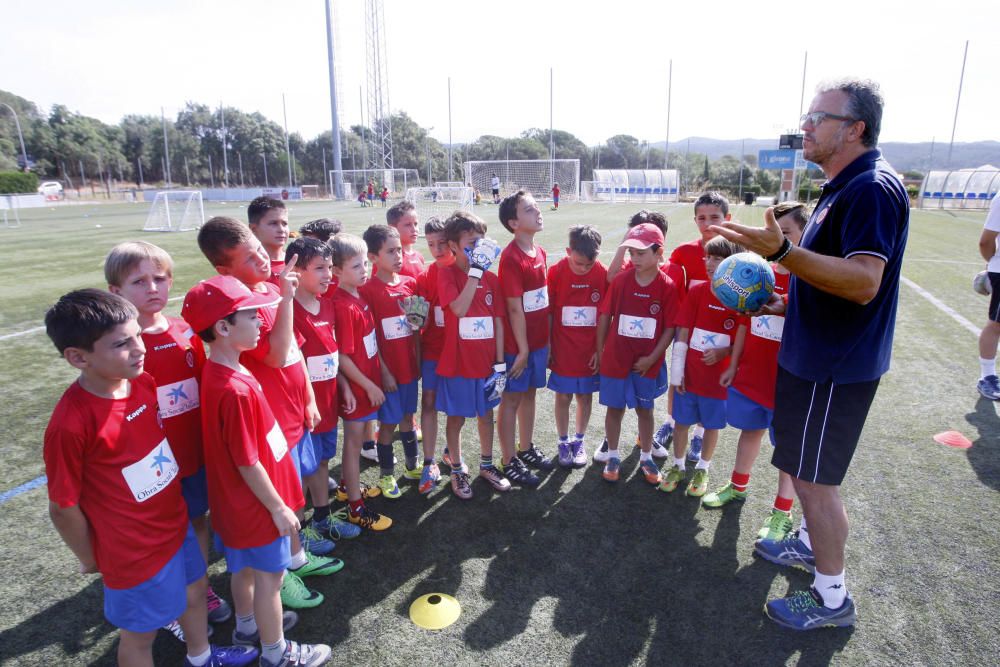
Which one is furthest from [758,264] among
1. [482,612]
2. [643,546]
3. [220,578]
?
[220,578]

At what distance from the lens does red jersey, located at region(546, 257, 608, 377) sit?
4.00m

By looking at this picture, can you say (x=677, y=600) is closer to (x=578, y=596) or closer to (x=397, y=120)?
(x=578, y=596)

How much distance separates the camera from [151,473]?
207 centimetres

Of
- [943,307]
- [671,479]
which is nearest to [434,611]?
[671,479]

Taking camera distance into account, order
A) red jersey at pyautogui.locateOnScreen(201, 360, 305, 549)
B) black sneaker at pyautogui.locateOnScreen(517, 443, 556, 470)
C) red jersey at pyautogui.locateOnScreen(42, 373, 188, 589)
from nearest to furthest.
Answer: red jersey at pyautogui.locateOnScreen(42, 373, 188, 589)
red jersey at pyautogui.locateOnScreen(201, 360, 305, 549)
black sneaker at pyautogui.locateOnScreen(517, 443, 556, 470)

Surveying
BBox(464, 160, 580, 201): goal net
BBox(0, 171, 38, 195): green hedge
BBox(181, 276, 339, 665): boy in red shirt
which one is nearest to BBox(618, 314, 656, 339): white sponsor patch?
BBox(181, 276, 339, 665): boy in red shirt

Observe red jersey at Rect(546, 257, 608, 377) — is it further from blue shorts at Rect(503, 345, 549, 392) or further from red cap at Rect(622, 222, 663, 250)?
red cap at Rect(622, 222, 663, 250)

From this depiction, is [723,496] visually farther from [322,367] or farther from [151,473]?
[151,473]

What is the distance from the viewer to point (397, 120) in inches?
2397

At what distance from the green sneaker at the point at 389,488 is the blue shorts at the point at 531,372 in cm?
100

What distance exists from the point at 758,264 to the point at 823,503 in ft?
3.81

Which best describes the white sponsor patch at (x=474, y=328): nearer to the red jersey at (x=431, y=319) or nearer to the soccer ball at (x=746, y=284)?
the red jersey at (x=431, y=319)

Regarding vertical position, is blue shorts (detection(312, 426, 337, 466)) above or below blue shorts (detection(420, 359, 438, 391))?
below

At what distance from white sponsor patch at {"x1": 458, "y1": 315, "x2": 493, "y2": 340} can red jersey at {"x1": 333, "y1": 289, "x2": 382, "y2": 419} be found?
1.82ft
